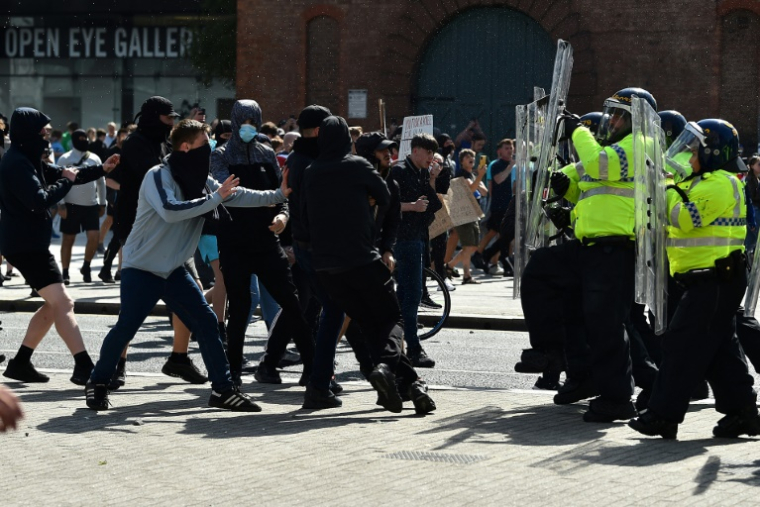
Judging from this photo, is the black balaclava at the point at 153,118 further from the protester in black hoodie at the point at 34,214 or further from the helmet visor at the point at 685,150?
the helmet visor at the point at 685,150

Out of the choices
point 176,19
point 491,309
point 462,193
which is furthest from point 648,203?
point 176,19

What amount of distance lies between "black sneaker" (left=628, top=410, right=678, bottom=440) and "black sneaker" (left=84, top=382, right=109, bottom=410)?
3121 millimetres

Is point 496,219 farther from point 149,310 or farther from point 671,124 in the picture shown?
point 149,310

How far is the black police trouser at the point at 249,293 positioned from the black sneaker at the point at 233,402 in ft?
2.78

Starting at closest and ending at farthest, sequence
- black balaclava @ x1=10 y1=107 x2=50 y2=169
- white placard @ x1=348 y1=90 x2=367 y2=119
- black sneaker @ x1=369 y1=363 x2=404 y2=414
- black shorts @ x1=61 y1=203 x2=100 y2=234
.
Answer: black sneaker @ x1=369 y1=363 x2=404 y2=414 → black balaclava @ x1=10 y1=107 x2=50 y2=169 → black shorts @ x1=61 y1=203 x2=100 y2=234 → white placard @ x1=348 y1=90 x2=367 y2=119

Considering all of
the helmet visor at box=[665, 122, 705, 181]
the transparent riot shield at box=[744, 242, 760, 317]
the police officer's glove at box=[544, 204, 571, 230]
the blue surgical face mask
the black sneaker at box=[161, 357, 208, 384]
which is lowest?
the black sneaker at box=[161, 357, 208, 384]

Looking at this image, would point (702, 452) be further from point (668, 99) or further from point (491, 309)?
point (668, 99)

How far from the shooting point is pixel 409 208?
1119 cm

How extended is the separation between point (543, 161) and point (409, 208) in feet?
6.40

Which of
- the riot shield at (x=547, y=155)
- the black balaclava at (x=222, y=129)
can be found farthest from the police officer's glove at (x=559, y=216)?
the black balaclava at (x=222, y=129)

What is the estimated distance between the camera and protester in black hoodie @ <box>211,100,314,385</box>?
31.2 feet

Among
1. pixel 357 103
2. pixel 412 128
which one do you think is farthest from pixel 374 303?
pixel 357 103

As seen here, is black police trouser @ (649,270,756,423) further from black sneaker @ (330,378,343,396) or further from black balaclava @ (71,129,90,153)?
black balaclava @ (71,129,90,153)

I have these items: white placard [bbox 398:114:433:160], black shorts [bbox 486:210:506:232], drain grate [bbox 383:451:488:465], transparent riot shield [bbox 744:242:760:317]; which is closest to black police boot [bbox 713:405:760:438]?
transparent riot shield [bbox 744:242:760:317]
